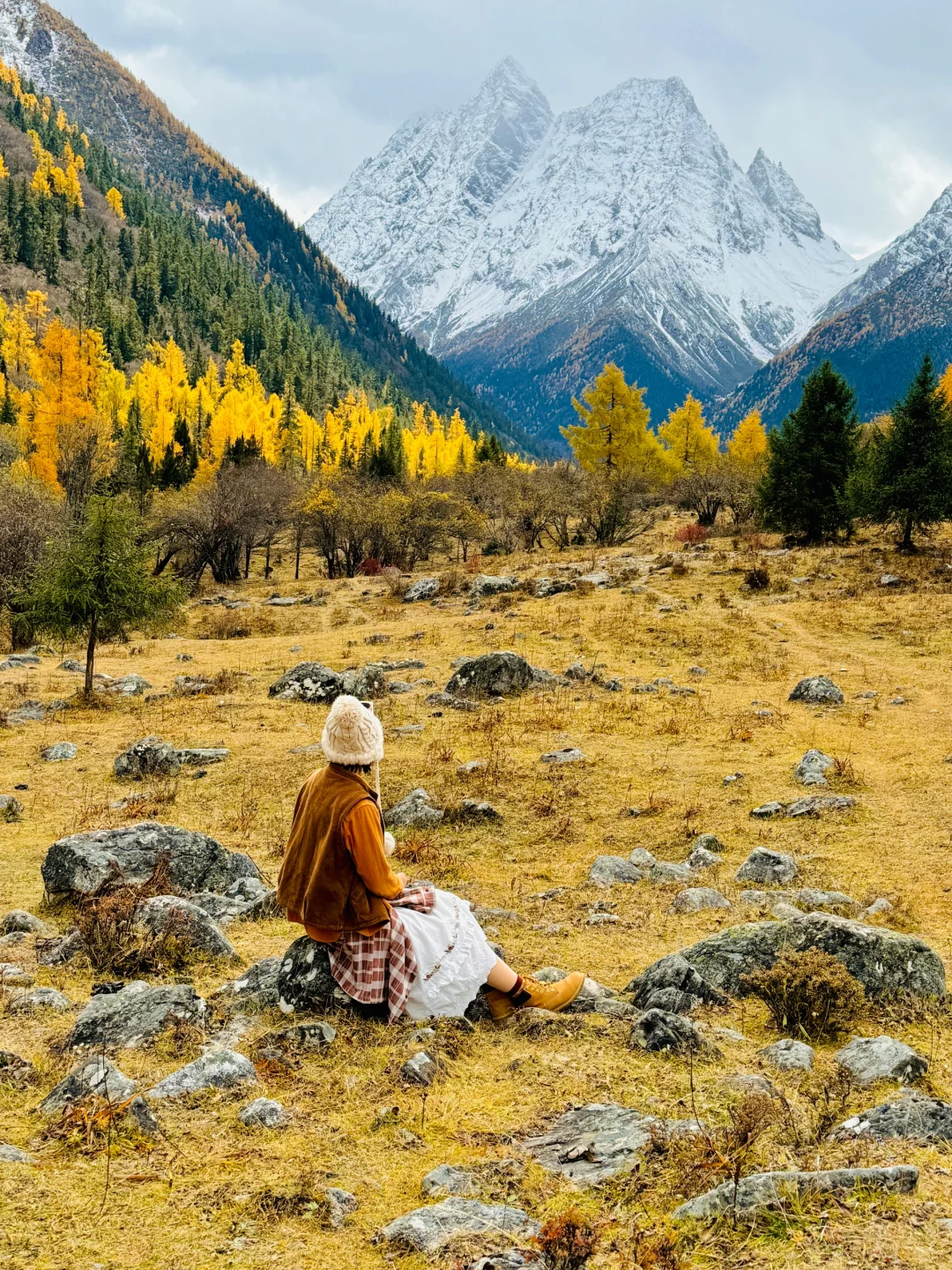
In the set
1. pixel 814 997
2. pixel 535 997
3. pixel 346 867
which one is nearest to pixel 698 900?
pixel 814 997

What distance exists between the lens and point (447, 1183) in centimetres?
388

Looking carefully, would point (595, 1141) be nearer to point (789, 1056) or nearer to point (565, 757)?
point (789, 1056)

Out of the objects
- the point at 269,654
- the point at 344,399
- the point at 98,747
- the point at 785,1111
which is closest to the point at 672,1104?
the point at 785,1111

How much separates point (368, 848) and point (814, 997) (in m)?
3.08

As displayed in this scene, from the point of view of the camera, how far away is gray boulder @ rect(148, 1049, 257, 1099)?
4637 mm

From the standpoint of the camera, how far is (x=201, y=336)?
131 meters

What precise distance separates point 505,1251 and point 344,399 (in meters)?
125

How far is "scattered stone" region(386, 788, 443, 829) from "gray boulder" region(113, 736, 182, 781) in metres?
4.15

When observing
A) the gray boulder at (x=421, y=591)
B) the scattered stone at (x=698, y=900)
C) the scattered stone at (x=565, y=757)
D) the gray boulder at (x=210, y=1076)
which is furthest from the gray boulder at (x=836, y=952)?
the gray boulder at (x=421, y=591)

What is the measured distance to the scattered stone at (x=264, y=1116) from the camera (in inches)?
173

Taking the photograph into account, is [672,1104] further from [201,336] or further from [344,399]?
[201,336]

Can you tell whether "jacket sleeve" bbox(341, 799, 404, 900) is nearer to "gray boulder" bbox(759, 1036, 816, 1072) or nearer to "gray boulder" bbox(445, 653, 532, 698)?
"gray boulder" bbox(759, 1036, 816, 1072)

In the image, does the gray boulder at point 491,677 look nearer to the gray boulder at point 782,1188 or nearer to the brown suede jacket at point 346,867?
the brown suede jacket at point 346,867

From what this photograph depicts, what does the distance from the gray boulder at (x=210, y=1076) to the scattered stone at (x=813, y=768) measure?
28.9ft
